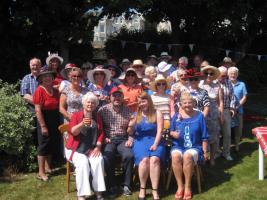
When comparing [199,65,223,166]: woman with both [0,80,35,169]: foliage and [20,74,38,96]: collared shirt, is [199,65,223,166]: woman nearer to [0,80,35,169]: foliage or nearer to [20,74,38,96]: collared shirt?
[20,74,38,96]: collared shirt

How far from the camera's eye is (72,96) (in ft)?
20.5

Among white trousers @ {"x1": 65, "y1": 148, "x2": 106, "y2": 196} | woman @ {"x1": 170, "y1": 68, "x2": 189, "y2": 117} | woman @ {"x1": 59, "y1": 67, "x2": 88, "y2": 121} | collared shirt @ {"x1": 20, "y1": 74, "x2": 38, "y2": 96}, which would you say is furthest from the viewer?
collared shirt @ {"x1": 20, "y1": 74, "x2": 38, "y2": 96}

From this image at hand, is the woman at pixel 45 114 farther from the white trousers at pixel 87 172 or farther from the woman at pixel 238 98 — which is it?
the woman at pixel 238 98

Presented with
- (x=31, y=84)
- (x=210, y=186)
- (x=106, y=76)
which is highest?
(x=106, y=76)

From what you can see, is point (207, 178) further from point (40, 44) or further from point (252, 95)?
point (252, 95)

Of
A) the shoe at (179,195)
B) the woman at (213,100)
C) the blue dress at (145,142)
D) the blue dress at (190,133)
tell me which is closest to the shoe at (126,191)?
the blue dress at (145,142)

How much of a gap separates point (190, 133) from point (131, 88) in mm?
1381

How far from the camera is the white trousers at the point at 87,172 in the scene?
5.46 metres

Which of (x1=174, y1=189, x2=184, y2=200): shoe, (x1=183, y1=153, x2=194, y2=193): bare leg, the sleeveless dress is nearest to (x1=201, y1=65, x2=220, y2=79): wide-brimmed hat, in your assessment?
the sleeveless dress

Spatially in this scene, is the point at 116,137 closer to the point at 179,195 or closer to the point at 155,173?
the point at 155,173

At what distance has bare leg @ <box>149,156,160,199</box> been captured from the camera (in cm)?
556

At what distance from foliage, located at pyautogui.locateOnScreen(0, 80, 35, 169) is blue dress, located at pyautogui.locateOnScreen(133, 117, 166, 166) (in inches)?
74.7

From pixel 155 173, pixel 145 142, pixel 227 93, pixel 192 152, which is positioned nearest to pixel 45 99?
pixel 145 142

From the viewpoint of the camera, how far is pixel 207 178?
21.5ft
